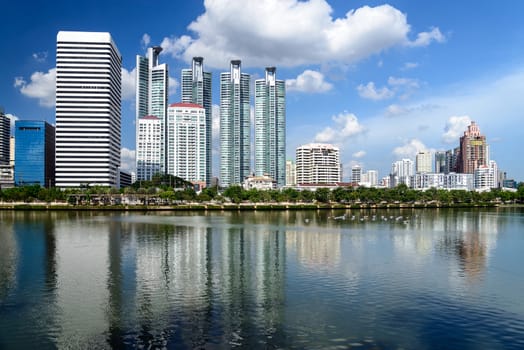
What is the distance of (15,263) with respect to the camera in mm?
32688

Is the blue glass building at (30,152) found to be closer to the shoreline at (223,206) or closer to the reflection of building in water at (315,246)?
the shoreline at (223,206)

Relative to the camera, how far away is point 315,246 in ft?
139

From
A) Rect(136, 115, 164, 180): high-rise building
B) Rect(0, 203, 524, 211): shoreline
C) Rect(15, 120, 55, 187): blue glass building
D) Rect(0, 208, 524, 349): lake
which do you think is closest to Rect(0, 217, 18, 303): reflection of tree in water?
Rect(0, 208, 524, 349): lake

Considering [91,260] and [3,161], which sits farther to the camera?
[3,161]

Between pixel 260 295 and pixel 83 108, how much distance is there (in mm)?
135300

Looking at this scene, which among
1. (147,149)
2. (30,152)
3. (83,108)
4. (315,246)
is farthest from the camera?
(147,149)

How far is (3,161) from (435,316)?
213243 mm

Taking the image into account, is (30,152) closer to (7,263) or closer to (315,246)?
(7,263)

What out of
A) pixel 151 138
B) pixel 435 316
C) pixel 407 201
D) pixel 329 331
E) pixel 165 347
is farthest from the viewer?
pixel 151 138

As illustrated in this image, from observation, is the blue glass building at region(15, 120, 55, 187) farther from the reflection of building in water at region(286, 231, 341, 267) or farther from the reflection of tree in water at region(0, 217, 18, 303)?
the reflection of building in water at region(286, 231, 341, 267)

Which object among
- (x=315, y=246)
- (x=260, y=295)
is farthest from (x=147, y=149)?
(x=260, y=295)

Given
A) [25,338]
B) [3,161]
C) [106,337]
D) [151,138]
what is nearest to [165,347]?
[106,337]

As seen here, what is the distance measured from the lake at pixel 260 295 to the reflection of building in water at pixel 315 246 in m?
0.28

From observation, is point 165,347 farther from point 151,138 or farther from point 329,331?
point 151,138
